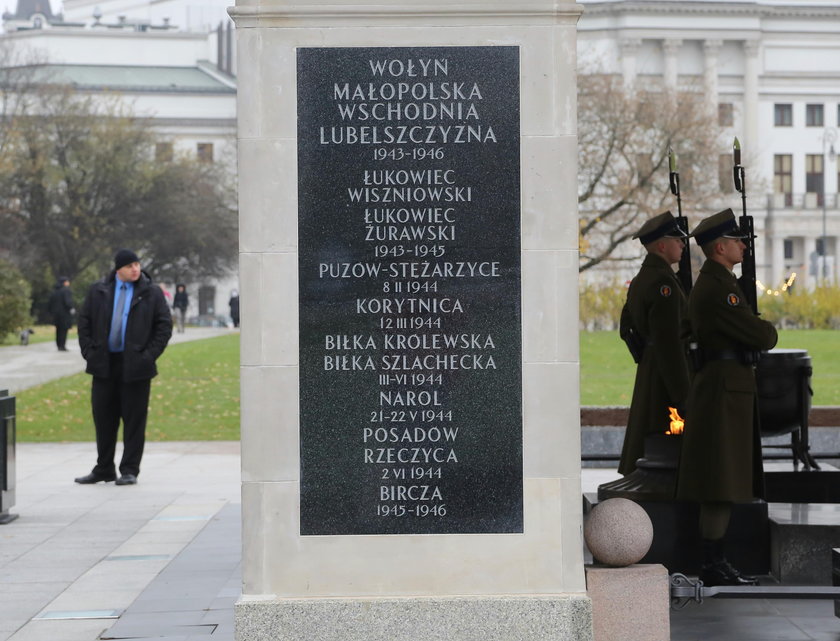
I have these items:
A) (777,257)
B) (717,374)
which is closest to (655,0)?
(777,257)

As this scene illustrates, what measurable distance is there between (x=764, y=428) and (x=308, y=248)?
424 cm

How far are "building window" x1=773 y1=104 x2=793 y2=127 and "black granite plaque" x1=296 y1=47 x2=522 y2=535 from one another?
94.2 metres

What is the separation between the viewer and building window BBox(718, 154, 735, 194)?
4875cm

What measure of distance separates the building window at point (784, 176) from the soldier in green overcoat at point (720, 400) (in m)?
89.9

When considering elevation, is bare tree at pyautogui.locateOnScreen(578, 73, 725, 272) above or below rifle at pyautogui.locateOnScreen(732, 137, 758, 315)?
above

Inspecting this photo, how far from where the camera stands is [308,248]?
20.9ft

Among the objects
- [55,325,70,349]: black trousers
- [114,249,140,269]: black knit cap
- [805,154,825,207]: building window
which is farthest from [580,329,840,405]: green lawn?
[805,154,825,207]: building window

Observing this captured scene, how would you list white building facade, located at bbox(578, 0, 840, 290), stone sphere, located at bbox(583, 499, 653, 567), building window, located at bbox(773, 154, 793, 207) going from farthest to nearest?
building window, located at bbox(773, 154, 793, 207), white building facade, located at bbox(578, 0, 840, 290), stone sphere, located at bbox(583, 499, 653, 567)

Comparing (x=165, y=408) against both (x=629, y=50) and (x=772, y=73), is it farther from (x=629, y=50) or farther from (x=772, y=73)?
(x=772, y=73)

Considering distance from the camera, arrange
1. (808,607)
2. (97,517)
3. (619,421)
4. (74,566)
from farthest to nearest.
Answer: (619,421)
(97,517)
(74,566)
(808,607)

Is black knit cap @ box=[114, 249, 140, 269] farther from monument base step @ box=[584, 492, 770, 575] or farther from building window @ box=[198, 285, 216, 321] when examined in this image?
A: building window @ box=[198, 285, 216, 321]

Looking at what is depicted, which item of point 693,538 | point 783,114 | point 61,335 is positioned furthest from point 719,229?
point 783,114

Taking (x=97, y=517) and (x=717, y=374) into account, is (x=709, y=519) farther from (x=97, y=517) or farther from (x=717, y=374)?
(x=97, y=517)

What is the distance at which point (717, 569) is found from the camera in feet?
25.7
